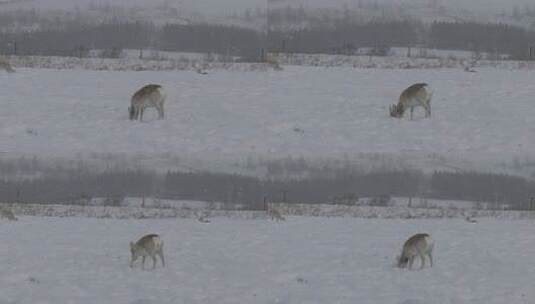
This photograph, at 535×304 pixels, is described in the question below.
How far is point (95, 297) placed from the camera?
68.0ft

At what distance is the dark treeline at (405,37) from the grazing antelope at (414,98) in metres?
1.65

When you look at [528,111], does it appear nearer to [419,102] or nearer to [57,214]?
[419,102]

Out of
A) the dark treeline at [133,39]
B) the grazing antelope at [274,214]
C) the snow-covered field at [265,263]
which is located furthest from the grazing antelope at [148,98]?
the grazing antelope at [274,214]

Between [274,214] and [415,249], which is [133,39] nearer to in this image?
[274,214]

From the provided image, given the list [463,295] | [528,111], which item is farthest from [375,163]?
[463,295]

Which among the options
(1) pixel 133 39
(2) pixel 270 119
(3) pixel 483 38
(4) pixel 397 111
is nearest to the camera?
(2) pixel 270 119

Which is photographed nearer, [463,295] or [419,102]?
[463,295]

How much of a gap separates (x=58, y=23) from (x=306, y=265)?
1083 cm

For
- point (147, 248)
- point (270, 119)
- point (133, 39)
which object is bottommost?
point (147, 248)

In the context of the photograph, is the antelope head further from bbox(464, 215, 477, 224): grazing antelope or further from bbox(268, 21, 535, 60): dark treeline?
bbox(464, 215, 477, 224): grazing antelope

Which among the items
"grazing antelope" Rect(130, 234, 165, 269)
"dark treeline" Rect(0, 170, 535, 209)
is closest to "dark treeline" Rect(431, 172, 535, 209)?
"dark treeline" Rect(0, 170, 535, 209)

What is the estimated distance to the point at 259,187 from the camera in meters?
26.6

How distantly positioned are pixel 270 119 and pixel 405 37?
4.49 meters

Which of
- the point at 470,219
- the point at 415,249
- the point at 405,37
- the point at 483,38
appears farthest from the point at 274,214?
the point at 483,38
